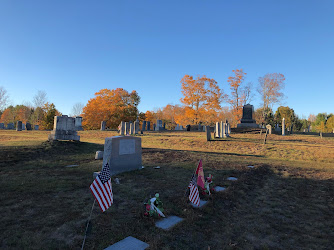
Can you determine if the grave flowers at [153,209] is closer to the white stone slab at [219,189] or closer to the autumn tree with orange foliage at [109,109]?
the white stone slab at [219,189]

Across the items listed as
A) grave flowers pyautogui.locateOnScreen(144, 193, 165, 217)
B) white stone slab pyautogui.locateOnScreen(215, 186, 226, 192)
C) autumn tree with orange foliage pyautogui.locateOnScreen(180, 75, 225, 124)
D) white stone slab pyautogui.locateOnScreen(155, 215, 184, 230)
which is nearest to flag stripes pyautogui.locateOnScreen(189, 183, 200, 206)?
Result: white stone slab pyautogui.locateOnScreen(155, 215, 184, 230)

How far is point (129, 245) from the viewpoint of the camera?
9.62 feet

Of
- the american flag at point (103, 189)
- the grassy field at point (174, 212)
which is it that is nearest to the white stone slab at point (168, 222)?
the grassy field at point (174, 212)

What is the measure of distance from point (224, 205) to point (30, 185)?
213 inches

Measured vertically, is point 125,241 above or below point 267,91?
below

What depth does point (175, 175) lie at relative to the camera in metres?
7.32

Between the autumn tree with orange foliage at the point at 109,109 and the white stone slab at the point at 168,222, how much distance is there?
38739 millimetres

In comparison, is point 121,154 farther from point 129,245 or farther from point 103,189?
point 129,245

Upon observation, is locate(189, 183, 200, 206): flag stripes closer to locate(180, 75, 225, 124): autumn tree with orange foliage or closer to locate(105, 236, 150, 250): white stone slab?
locate(105, 236, 150, 250): white stone slab

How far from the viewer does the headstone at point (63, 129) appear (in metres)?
14.9

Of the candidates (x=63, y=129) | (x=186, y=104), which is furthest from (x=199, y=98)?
(x=63, y=129)

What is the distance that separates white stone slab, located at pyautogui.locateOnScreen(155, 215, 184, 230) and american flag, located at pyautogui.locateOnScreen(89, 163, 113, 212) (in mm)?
1026

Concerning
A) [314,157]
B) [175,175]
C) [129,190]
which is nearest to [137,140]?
[175,175]

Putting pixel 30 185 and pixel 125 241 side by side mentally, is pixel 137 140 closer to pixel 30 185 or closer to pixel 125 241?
pixel 30 185
